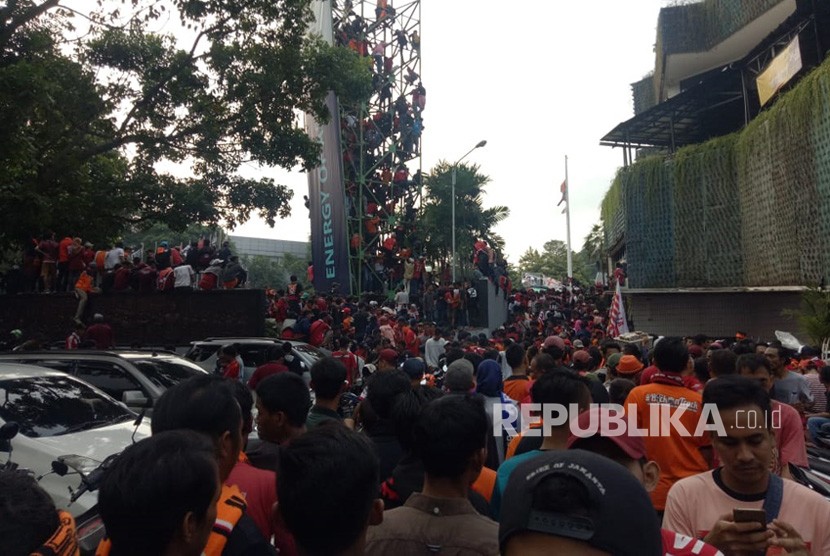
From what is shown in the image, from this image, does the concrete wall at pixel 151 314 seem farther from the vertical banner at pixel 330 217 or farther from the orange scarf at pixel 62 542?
the vertical banner at pixel 330 217

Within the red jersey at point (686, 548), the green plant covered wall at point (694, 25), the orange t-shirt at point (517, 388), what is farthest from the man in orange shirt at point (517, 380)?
the green plant covered wall at point (694, 25)

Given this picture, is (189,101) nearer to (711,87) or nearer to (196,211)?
(196,211)

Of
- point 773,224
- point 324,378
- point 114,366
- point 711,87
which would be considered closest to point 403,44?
point 711,87

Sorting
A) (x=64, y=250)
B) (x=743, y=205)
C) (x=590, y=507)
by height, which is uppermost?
(x=743, y=205)

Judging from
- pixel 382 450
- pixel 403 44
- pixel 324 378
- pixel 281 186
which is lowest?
pixel 382 450

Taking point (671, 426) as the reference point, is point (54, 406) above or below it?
below

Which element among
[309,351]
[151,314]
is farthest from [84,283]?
[309,351]

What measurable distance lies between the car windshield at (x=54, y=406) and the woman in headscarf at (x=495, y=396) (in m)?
3.38

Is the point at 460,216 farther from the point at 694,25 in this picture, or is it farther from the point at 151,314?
the point at 151,314

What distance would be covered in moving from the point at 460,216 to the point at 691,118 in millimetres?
12697

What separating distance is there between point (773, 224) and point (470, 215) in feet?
57.8

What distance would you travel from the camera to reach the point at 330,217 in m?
26.3

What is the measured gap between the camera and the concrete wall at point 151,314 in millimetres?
13648

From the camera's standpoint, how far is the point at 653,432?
157 inches
